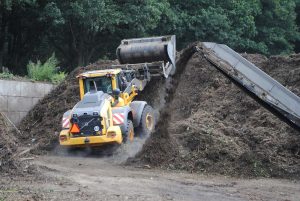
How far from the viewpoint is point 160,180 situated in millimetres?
11445

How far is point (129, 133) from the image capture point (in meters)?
15.1

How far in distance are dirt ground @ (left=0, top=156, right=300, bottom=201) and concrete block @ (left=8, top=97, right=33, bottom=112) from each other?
5722mm

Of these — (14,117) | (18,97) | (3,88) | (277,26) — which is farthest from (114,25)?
(277,26)

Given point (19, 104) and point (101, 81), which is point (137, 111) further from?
point (19, 104)

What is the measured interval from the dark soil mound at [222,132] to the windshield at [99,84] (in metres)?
1.78

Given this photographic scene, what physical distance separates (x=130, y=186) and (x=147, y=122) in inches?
233

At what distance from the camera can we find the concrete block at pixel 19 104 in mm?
18589

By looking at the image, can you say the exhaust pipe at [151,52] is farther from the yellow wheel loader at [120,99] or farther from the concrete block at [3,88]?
the concrete block at [3,88]

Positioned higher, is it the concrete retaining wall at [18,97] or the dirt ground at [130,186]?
the concrete retaining wall at [18,97]

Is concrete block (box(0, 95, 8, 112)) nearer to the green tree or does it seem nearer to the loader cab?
the loader cab

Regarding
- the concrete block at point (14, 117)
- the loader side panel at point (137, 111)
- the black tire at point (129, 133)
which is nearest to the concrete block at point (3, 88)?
the concrete block at point (14, 117)

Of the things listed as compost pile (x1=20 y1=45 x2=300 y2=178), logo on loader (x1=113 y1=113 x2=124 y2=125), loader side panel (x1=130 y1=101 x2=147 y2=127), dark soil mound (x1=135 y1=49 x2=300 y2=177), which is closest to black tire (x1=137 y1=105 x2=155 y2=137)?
loader side panel (x1=130 y1=101 x2=147 y2=127)

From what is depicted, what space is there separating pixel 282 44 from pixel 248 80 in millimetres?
28248

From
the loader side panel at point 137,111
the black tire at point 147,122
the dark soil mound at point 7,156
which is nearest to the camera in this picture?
the dark soil mound at point 7,156
